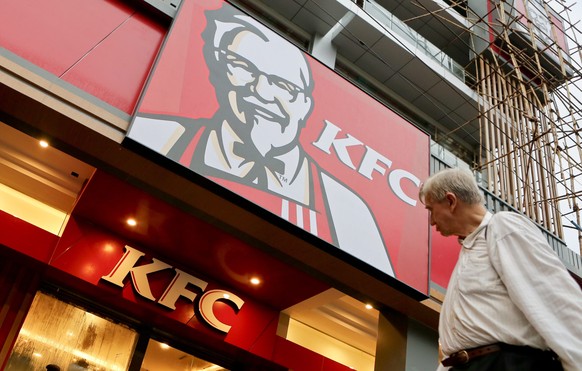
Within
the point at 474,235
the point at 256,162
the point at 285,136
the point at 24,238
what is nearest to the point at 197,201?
the point at 256,162

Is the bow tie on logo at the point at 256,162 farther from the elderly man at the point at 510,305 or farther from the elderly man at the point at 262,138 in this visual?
the elderly man at the point at 510,305

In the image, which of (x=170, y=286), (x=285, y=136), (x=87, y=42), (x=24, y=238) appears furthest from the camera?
(x=170, y=286)

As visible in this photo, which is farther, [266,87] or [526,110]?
[526,110]

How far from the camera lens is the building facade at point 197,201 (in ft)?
13.5

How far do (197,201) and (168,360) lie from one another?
273 centimetres

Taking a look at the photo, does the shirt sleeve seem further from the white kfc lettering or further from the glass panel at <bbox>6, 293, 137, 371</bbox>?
the glass panel at <bbox>6, 293, 137, 371</bbox>

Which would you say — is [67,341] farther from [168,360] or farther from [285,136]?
[285,136]

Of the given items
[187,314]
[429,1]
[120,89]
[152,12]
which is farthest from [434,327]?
[429,1]

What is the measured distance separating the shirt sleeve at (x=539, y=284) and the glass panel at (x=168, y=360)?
5.16m

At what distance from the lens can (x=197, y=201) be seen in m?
4.38

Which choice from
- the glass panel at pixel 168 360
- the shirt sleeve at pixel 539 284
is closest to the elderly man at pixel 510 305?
the shirt sleeve at pixel 539 284

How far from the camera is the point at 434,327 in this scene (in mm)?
5562

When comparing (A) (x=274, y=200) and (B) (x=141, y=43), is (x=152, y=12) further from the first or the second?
(A) (x=274, y=200)

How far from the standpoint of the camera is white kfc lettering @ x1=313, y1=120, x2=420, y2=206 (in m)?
5.29
